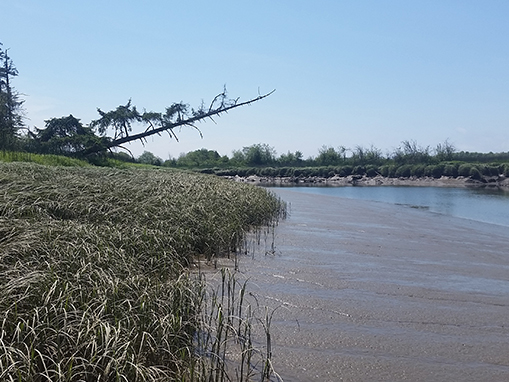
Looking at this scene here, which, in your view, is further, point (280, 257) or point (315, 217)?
point (315, 217)

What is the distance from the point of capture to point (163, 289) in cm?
420

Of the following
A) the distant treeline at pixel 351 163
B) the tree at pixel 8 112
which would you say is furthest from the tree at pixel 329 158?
the tree at pixel 8 112

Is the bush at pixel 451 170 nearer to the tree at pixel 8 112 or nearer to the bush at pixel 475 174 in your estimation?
the bush at pixel 475 174

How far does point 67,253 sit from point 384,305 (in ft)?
11.3

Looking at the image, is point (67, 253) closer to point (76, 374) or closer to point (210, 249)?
point (76, 374)

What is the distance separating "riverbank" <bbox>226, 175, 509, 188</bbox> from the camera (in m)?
41.7

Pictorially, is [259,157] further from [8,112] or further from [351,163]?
[8,112]

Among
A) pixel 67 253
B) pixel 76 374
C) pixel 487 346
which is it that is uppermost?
pixel 67 253

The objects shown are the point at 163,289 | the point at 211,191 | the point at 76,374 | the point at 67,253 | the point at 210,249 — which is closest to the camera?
the point at 76,374

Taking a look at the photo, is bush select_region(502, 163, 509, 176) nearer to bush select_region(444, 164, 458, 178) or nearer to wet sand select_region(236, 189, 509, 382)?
bush select_region(444, 164, 458, 178)

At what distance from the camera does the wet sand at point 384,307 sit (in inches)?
153

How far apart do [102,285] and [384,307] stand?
10.3 ft

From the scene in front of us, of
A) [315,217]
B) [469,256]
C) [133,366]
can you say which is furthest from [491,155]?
[133,366]

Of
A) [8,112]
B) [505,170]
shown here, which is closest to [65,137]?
[8,112]
